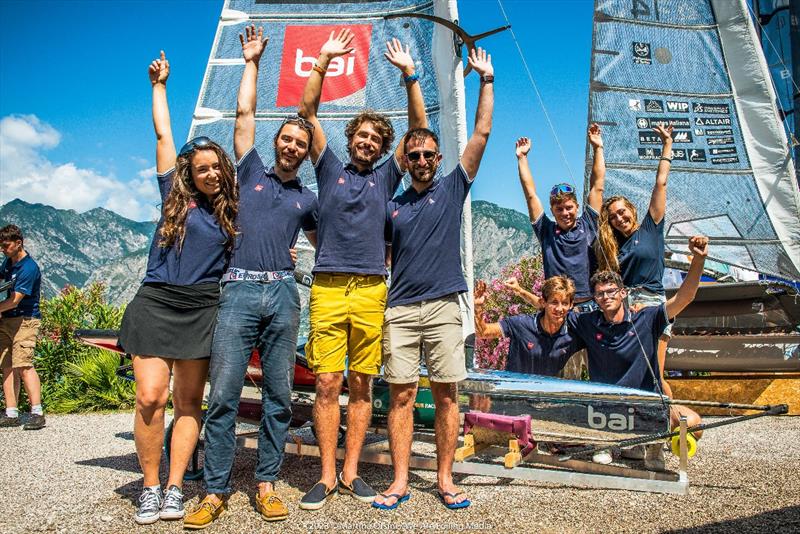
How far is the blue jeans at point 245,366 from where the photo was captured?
3.15 m

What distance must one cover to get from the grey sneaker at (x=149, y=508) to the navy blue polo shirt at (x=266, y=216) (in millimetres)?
1170

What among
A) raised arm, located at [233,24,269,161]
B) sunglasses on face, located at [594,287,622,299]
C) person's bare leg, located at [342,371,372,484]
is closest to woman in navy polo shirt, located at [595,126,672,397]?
sunglasses on face, located at [594,287,622,299]

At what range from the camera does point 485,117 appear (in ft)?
11.8

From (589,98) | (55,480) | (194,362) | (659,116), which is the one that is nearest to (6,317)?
(55,480)

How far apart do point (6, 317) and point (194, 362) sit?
14.3 feet

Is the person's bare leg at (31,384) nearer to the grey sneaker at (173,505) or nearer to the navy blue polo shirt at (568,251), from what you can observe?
the grey sneaker at (173,505)

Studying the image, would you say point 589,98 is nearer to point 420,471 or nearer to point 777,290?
point 777,290

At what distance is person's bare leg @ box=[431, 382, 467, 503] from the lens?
3.36m

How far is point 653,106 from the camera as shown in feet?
26.0

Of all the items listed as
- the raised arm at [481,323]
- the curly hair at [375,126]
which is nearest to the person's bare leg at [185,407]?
the curly hair at [375,126]

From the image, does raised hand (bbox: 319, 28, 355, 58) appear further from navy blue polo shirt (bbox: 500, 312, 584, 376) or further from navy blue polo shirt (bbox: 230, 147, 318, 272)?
navy blue polo shirt (bbox: 500, 312, 584, 376)

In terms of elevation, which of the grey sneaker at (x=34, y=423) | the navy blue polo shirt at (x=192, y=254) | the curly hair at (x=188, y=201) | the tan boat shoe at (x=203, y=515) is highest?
the curly hair at (x=188, y=201)

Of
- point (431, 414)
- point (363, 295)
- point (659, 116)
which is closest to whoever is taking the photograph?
point (363, 295)

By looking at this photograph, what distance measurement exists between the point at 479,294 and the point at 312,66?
8.41 ft
